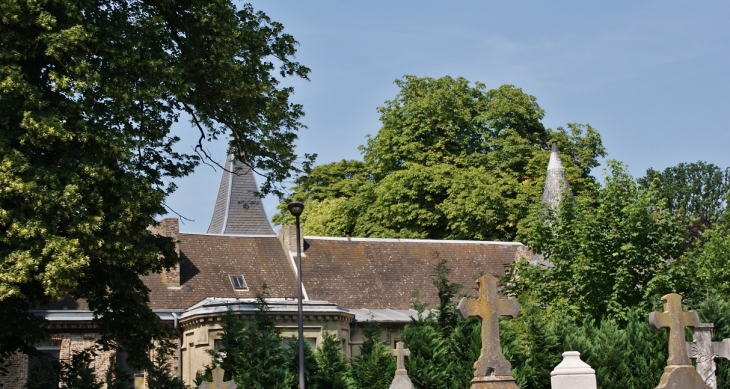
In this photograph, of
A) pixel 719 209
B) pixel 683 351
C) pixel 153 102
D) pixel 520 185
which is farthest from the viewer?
pixel 719 209

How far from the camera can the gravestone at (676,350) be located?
39.2 ft

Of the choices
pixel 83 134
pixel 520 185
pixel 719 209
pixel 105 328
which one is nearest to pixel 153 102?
pixel 83 134

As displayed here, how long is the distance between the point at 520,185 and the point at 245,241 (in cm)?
1266

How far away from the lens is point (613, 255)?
27.2 m

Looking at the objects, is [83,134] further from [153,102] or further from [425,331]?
[425,331]

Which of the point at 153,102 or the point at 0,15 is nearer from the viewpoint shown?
the point at 0,15

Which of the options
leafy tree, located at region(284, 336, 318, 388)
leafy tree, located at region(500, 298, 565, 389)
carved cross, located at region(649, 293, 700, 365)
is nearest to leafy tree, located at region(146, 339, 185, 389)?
leafy tree, located at region(284, 336, 318, 388)

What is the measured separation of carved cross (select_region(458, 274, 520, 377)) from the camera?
12.0m

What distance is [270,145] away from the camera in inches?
786

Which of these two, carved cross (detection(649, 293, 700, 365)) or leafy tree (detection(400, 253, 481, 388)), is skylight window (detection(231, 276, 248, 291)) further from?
carved cross (detection(649, 293, 700, 365))

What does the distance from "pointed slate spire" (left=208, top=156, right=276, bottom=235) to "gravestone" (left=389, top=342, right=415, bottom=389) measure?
23725 mm

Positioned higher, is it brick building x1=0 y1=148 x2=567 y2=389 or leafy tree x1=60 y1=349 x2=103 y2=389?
brick building x1=0 y1=148 x2=567 y2=389

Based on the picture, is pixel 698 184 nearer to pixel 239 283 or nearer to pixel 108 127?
pixel 239 283

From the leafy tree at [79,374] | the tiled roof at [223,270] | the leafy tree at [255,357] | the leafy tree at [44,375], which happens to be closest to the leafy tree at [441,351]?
the leafy tree at [255,357]
